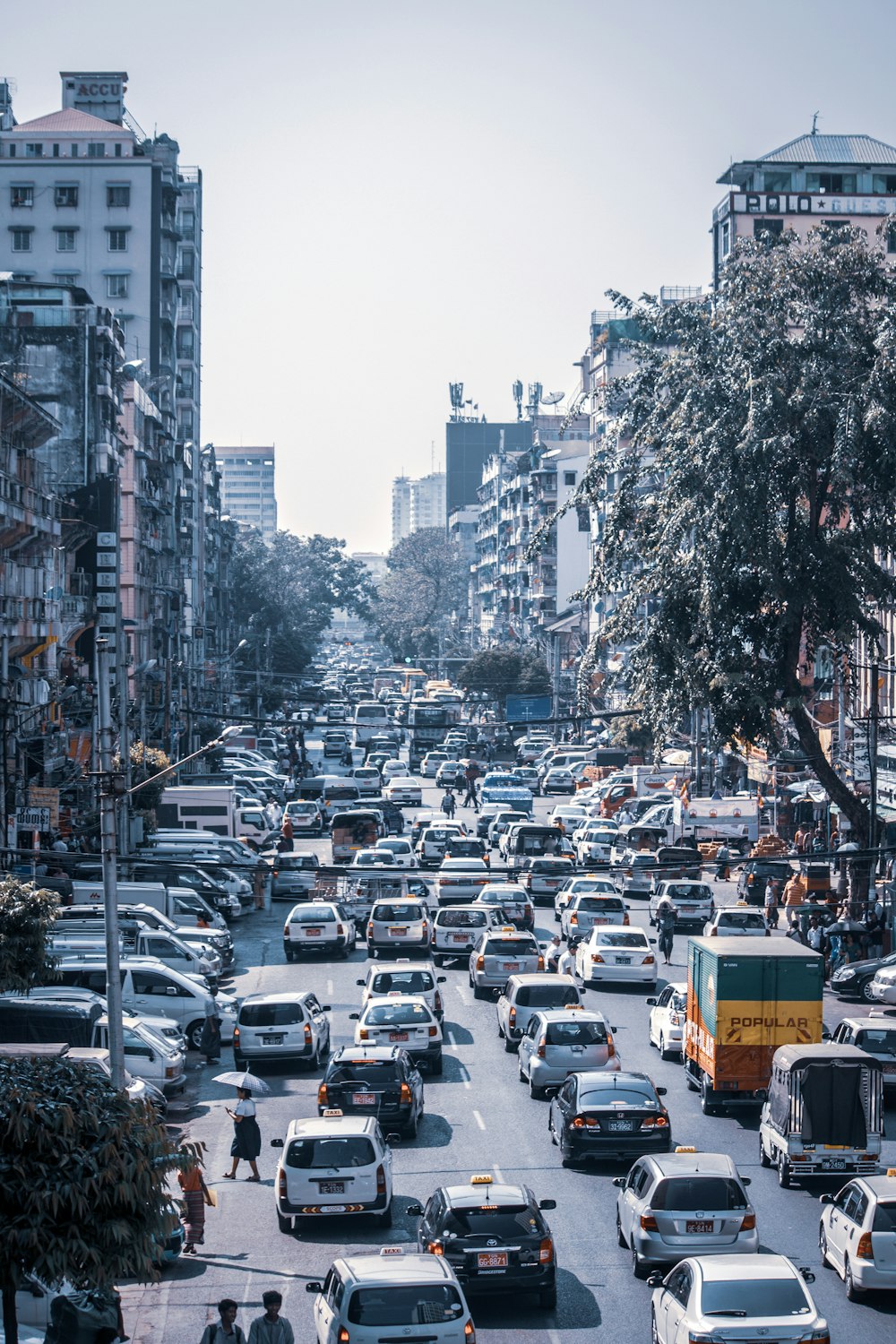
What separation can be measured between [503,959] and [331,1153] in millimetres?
15772

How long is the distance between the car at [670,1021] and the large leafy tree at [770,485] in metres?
8.13

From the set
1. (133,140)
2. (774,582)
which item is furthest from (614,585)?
(133,140)

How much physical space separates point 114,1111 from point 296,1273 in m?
6.90

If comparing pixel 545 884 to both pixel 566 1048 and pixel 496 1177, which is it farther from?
pixel 496 1177

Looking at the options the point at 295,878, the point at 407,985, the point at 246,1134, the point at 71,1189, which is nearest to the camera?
the point at 71,1189

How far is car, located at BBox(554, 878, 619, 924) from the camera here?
44.5 meters

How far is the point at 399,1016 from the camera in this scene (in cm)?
2827

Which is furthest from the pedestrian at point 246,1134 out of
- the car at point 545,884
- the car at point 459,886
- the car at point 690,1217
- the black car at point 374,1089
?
the car at point 545,884

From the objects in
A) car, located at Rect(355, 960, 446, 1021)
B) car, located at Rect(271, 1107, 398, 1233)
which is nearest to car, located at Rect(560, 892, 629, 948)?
car, located at Rect(355, 960, 446, 1021)

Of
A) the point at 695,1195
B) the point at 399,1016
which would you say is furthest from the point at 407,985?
the point at 695,1195

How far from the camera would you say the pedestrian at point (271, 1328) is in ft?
47.1

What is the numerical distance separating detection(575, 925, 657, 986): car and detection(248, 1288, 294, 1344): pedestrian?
22.6 metres

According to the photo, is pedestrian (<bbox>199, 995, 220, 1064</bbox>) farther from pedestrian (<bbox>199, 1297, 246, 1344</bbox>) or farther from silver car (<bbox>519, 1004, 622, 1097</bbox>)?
pedestrian (<bbox>199, 1297, 246, 1344</bbox>)

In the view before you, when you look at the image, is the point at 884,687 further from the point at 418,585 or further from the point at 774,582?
the point at 418,585
